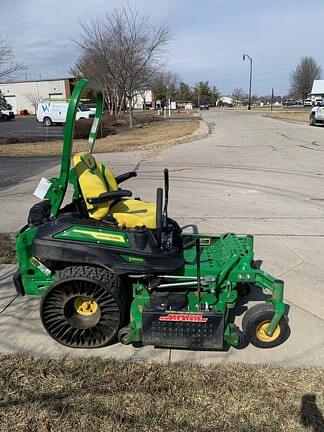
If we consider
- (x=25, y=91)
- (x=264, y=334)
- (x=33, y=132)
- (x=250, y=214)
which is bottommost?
(x=33, y=132)

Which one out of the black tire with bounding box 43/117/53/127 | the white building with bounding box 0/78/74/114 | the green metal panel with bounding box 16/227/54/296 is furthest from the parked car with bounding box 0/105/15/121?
the green metal panel with bounding box 16/227/54/296

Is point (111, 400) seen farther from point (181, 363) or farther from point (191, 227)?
point (191, 227)

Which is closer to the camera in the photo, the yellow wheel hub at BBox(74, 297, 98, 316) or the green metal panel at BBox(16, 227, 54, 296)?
the yellow wheel hub at BBox(74, 297, 98, 316)

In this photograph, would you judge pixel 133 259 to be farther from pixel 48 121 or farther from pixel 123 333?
pixel 48 121

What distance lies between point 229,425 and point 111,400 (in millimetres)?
752

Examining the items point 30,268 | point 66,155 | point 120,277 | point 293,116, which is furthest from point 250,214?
point 293,116

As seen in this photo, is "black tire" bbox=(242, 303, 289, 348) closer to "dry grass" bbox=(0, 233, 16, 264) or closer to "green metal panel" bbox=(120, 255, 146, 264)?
"green metal panel" bbox=(120, 255, 146, 264)

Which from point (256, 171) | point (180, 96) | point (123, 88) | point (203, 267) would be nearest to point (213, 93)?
point (180, 96)

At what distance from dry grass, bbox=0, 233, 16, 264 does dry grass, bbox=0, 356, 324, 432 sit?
2.07m

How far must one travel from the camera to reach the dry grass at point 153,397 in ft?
8.35

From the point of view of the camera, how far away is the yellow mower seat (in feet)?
10.8

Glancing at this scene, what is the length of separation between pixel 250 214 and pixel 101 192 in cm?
415

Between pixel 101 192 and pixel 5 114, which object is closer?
pixel 101 192

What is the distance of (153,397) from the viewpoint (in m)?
2.76
